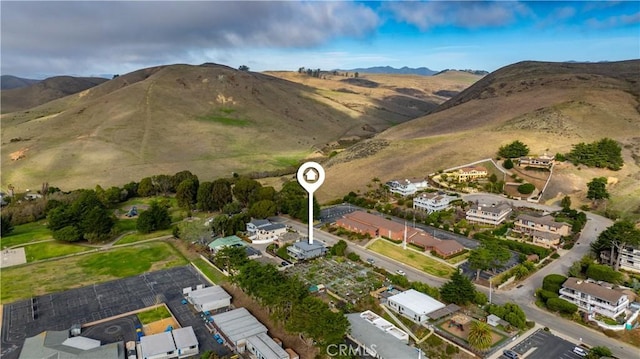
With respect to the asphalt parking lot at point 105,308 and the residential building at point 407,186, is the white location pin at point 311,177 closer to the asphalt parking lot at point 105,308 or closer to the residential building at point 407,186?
the asphalt parking lot at point 105,308

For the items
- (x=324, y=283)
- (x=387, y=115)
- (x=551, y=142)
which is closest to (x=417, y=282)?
(x=324, y=283)

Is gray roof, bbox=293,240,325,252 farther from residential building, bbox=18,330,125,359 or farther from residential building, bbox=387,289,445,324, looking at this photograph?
residential building, bbox=18,330,125,359

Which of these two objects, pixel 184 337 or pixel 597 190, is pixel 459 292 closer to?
pixel 184 337

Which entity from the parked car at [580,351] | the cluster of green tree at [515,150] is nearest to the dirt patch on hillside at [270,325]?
the parked car at [580,351]

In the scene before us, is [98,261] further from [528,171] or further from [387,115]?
[387,115]

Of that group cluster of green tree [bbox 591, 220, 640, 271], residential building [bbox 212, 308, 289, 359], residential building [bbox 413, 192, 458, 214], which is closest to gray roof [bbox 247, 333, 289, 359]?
residential building [bbox 212, 308, 289, 359]

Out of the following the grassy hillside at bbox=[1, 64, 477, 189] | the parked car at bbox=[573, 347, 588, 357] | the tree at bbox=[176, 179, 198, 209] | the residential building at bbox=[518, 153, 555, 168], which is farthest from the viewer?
the grassy hillside at bbox=[1, 64, 477, 189]

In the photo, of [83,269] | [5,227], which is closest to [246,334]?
[83,269]
